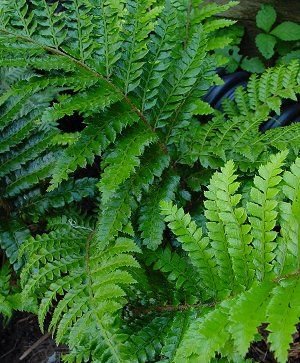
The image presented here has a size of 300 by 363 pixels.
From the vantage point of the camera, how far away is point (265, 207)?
1480mm

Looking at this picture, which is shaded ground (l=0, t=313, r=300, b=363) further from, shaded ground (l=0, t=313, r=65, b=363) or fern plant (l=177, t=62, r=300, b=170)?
fern plant (l=177, t=62, r=300, b=170)

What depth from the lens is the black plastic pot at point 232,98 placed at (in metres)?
2.66

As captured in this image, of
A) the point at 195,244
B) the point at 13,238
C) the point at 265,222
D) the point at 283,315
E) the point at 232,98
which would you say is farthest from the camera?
the point at 232,98

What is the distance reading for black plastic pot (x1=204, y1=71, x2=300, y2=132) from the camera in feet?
8.73

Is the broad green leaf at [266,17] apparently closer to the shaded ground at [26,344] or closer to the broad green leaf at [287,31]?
the broad green leaf at [287,31]

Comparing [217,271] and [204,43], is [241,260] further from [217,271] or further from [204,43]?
[204,43]

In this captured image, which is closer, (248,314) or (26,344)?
(248,314)

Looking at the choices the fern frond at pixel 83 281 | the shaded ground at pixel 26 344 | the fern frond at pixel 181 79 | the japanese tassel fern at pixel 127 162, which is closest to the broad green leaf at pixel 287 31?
the japanese tassel fern at pixel 127 162

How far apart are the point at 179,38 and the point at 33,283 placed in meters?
1.24

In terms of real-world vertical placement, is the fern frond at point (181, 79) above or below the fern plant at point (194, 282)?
above

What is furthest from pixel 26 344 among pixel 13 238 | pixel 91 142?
pixel 91 142

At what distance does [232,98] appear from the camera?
274 centimetres

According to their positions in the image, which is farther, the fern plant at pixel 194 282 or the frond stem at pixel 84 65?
the frond stem at pixel 84 65

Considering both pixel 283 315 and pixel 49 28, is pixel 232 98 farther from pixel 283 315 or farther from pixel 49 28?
pixel 283 315
